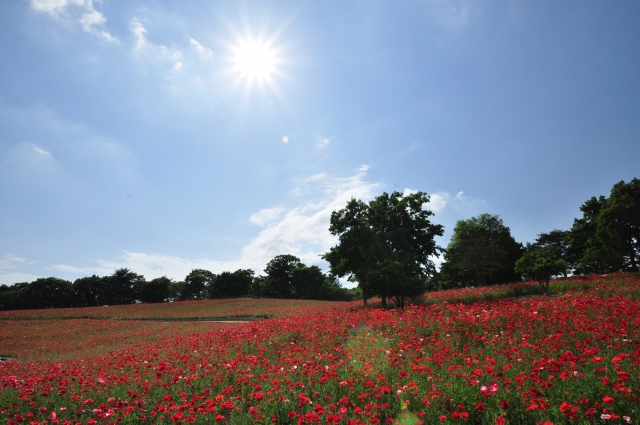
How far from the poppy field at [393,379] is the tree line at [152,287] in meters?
67.5

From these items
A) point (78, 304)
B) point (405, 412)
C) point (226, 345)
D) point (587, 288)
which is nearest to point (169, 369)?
point (226, 345)

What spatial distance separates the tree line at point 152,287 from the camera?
253 feet

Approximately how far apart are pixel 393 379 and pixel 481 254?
1561 inches

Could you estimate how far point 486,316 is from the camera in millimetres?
11617

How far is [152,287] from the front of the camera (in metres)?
85.9

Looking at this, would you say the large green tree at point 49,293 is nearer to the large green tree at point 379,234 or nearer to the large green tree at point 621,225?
the large green tree at point 379,234

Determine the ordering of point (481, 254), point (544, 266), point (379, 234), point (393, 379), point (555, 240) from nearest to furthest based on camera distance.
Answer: point (393, 379) → point (544, 266) → point (379, 234) → point (481, 254) → point (555, 240)

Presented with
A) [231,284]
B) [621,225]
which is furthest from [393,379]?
A: [231,284]

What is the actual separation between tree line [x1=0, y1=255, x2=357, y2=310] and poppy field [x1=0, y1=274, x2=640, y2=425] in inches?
2659

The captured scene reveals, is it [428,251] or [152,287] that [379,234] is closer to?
[428,251]

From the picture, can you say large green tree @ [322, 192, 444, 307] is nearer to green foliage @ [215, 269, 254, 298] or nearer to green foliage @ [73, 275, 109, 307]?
green foliage @ [215, 269, 254, 298]

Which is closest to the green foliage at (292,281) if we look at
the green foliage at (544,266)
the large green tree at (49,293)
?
the large green tree at (49,293)

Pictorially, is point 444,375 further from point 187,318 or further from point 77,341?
point 187,318

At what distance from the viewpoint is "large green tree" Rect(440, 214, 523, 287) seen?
41.9 m
